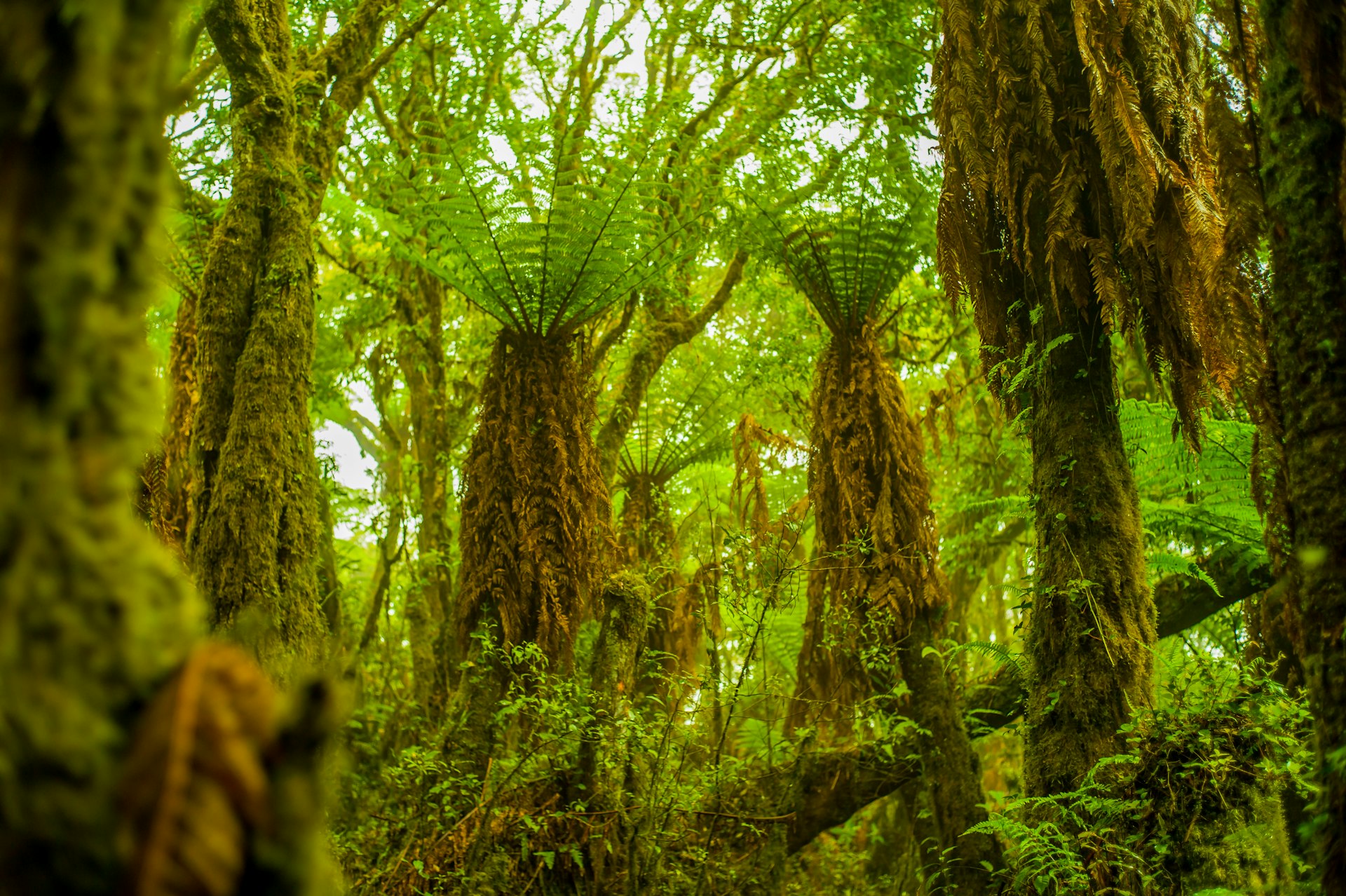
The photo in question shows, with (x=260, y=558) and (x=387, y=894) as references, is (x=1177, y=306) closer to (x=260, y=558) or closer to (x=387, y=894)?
(x=260, y=558)

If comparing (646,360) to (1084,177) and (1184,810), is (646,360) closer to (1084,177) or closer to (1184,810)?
(1084,177)

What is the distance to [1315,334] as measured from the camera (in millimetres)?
1218

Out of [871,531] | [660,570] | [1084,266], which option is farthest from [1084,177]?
[660,570]

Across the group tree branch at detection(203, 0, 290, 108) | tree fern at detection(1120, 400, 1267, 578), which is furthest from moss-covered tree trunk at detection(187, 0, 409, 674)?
tree fern at detection(1120, 400, 1267, 578)

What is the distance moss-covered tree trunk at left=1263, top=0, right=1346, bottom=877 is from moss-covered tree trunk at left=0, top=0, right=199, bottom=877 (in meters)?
1.19

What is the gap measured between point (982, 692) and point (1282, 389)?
441 cm

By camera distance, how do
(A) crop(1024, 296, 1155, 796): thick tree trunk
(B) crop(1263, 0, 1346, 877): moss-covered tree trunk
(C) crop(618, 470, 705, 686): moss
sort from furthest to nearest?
1. (C) crop(618, 470, 705, 686): moss
2. (A) crop(1024, 296, 1155, 796): thick tree trunk
3. (B) crop(1263, 0, 1346, 877): moss-covered tree trunk

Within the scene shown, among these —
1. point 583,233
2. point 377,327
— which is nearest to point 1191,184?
point 583,233

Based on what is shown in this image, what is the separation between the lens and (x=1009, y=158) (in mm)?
3184

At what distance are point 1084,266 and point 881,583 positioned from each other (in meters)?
2.11

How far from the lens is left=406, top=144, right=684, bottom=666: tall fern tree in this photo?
184 inches

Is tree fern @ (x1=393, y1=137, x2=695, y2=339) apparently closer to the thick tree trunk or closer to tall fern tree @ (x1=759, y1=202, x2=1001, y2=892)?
tall fern tree @ (x1=759, y1=202, x2=1001, y2=892)

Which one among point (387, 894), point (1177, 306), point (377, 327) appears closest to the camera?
point (1177, 306)

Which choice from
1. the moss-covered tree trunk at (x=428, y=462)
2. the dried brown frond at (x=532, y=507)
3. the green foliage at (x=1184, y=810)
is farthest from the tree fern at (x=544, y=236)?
the green foliage at (x=1184, y=810)
